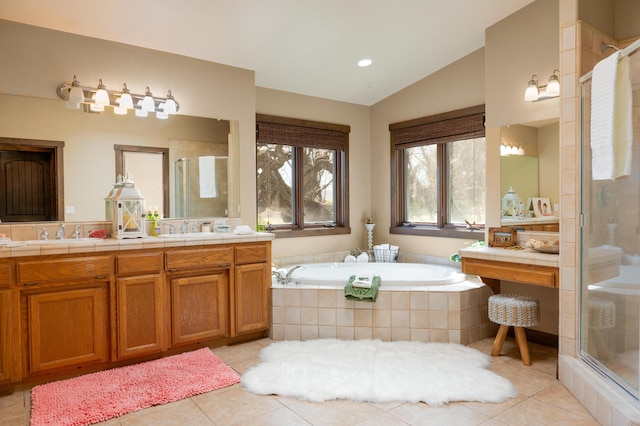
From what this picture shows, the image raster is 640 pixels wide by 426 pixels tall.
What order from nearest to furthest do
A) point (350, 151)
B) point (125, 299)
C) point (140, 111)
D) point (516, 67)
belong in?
1. point (125, 299)
2. point (140, 111)
3. point (516, 67)
4. point (350, 151)

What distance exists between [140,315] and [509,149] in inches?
128

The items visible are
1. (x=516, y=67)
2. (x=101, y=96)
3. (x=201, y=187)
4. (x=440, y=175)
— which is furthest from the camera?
(x=440, y=175)

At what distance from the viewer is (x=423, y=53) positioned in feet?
13.4

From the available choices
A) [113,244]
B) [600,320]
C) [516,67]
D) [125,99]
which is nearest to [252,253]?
[113,244]

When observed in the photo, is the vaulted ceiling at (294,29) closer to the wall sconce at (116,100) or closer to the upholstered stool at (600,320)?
the wall sconce at (116,100)

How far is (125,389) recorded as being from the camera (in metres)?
2.64

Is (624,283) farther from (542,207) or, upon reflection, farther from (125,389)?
(125,389)

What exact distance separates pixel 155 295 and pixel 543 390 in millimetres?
2704

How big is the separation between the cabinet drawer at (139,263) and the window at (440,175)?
9.56 ft

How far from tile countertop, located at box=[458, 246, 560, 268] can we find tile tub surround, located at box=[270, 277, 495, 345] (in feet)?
1.03

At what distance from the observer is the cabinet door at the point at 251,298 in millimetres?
3428

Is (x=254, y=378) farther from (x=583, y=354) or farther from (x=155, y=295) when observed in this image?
(x=583, y=354)

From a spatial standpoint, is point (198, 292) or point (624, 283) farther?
point (198, 292)

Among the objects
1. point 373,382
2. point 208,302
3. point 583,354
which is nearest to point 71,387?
point 208,302
